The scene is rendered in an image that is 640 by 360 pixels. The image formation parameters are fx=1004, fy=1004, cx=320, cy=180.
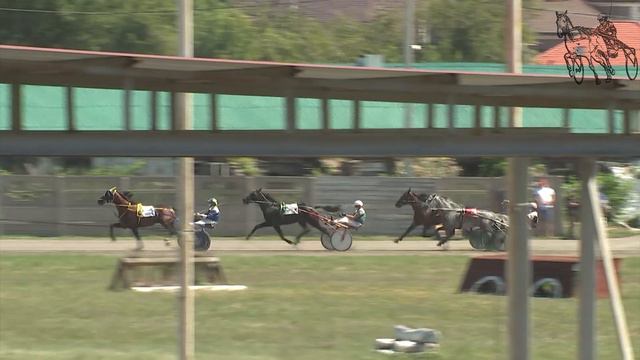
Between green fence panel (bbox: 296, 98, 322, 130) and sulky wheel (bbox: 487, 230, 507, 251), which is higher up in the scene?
green fence panel (bbox: 296, 98, 322, 130)

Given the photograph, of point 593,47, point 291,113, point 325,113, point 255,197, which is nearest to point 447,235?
point 255,197

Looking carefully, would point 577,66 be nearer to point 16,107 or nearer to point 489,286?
point 16,107

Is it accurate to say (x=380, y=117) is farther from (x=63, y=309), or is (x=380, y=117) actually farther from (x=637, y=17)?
(x=63, y=309)

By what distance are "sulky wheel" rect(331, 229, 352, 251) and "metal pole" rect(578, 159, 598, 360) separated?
8381mm

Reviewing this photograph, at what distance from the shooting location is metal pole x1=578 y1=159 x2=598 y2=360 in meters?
7.05

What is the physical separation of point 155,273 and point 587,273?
7278 millimetres

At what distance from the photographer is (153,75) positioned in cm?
626

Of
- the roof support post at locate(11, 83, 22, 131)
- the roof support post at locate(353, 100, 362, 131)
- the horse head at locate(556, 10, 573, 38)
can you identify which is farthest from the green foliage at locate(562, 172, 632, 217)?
the roof support post at locate(11, 83, 22, 131)

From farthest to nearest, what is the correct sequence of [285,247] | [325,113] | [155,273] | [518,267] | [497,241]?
[285,247]
[155,273]
[497,241]
[518,267]
[325,113]

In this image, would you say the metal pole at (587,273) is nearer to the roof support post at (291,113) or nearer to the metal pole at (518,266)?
the metal pole at (518,266)

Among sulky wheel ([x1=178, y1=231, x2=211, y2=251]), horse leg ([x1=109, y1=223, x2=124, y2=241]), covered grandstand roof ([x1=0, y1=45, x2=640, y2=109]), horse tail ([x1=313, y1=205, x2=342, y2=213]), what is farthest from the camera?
horse tail ([x1=313, y1=205, x2=342, y2=213])

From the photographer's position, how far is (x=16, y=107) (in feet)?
20.1

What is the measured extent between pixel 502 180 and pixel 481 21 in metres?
4.80

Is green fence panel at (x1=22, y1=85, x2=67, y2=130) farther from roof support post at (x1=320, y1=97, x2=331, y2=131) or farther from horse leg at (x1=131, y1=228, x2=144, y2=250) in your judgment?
horse leg at (x1=131, y1=228, x2=144, y2=250)
